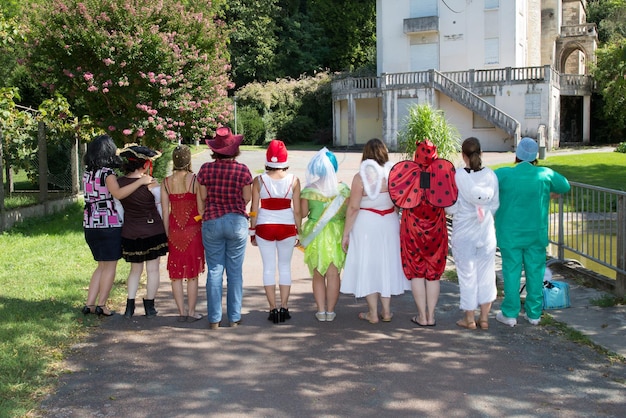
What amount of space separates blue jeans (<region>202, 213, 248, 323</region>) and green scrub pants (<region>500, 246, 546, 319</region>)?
106 inches

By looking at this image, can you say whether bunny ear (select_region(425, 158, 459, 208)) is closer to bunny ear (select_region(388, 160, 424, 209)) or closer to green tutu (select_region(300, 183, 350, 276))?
bunny ear (select_region(388, 160, 424, 209))

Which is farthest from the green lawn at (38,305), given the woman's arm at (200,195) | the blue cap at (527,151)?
the blue cap at (527,151)

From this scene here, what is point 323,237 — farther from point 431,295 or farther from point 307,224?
point 431,295

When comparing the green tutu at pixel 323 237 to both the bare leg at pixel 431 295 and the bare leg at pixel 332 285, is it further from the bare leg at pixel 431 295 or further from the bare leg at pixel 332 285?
the bare leg at pixel 431 295

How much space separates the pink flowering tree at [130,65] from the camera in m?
14.3

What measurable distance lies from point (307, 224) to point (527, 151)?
7.87ft

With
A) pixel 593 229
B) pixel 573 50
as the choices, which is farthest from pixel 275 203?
pixel 573 50

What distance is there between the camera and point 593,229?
9305 millimetres

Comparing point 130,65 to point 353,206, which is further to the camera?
point 130,65

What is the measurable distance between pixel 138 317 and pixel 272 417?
3190mm

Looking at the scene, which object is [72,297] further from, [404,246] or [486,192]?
[486,192]

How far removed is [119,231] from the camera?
7.52 metres

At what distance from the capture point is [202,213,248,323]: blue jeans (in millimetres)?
7180

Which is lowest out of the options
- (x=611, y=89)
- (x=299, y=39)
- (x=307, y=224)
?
(x=307, y=224)
